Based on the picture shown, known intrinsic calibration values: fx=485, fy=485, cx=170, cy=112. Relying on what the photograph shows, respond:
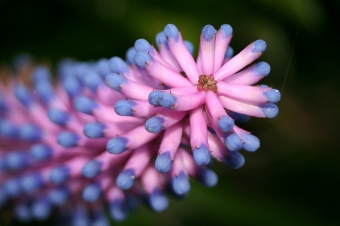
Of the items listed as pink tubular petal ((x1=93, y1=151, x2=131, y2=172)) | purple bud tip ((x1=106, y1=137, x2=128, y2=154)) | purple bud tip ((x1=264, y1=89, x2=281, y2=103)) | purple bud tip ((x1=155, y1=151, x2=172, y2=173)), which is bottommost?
purple bud tip ((x1=155, y1=151, x2=172, y2=173))

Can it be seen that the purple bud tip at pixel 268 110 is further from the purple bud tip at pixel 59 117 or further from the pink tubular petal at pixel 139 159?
the purple bud tip at pixel 59 117

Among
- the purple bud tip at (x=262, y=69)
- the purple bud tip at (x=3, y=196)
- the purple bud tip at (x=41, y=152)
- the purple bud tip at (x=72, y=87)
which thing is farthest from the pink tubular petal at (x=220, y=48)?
the purple bud tip at (x=3, y=196)

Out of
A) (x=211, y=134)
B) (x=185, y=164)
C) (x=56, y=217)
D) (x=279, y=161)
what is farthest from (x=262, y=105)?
(x=56, y=217)

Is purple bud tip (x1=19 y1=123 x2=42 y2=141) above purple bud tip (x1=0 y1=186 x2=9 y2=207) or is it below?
above

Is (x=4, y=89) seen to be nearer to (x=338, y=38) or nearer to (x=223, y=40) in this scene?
(x=223, y=40)

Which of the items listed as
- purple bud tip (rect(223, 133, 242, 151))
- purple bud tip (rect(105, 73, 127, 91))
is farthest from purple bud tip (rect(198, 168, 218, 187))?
purple bud tip (rect(105, 73, 127, 91))

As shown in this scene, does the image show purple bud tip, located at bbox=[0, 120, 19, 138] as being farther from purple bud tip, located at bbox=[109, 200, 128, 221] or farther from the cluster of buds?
purple bud tip, located at bbox=[109, 200, 128, 221]
